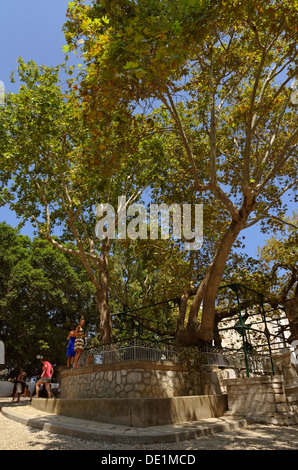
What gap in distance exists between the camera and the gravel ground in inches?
207

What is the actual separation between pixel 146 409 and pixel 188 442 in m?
1.21

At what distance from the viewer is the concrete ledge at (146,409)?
6672mm

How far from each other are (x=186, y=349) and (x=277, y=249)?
7860 millimetres

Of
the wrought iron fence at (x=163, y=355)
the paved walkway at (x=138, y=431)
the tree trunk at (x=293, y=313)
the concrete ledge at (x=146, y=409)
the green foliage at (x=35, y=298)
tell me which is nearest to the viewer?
the paved walkway at (x=138, y=431)

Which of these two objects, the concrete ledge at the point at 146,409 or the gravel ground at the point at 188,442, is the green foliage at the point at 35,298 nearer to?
the concrete ledge at the point at 146,409

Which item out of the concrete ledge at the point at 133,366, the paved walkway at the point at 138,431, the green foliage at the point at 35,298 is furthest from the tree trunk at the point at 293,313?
the green foliage at the point at 35,298

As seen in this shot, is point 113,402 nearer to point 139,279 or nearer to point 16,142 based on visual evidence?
point 16,142

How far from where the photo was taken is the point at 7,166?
1266 centimetres

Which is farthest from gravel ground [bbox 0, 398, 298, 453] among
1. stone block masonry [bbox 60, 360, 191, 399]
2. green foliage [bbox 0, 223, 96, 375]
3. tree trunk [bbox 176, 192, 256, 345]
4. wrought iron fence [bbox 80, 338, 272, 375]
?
green foliage [bbox 0, 223, 96, 375]

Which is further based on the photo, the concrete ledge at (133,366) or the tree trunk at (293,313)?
the tree trunk at (293,313)

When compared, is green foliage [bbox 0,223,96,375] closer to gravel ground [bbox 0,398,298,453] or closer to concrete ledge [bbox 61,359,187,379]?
concrete ledge [bbox 61,359,187,379]

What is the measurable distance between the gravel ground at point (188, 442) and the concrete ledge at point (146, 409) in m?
1.13

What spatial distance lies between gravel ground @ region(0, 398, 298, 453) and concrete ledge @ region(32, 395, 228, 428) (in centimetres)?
113

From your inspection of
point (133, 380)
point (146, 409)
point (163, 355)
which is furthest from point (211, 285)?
point (146, 409)
